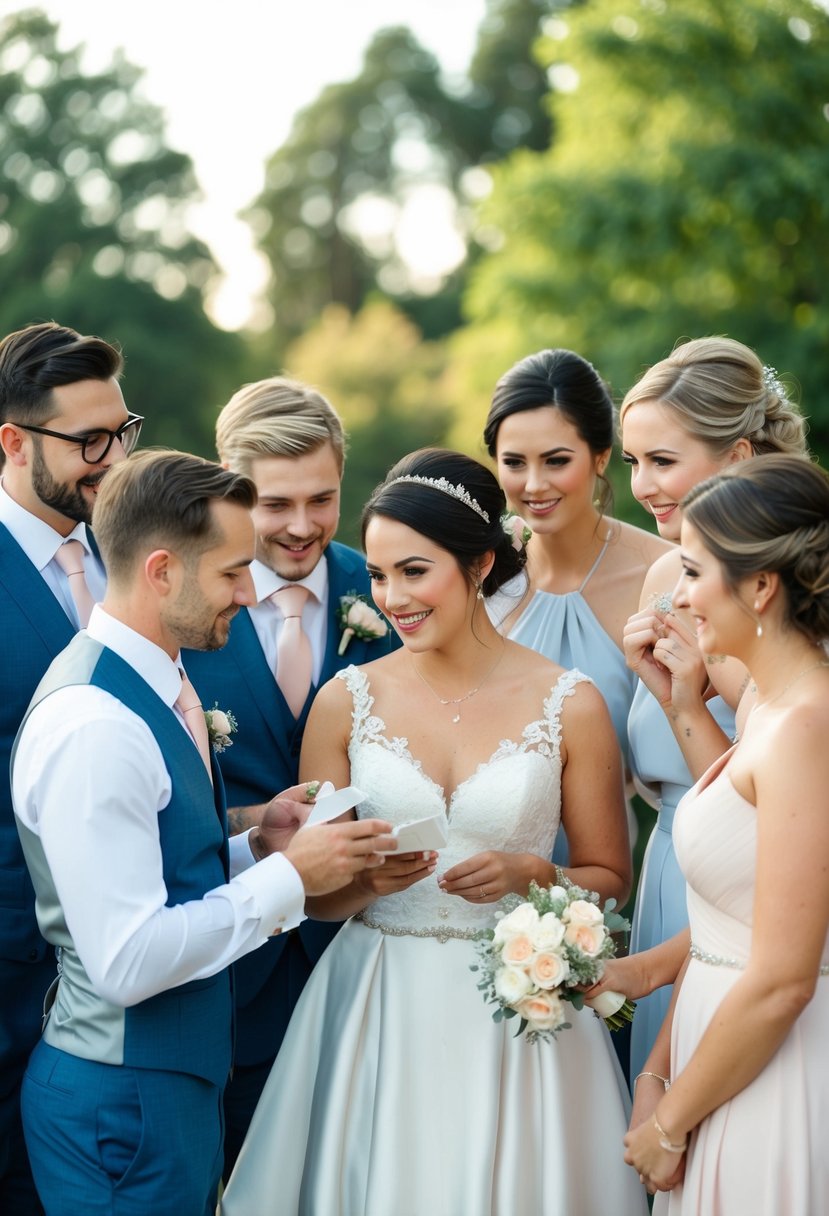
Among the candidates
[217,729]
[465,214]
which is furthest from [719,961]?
[465,214]

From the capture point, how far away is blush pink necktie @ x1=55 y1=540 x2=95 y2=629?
14.9 ft

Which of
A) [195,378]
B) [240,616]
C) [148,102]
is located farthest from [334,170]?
[240,616]

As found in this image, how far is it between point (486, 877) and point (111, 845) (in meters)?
1.25

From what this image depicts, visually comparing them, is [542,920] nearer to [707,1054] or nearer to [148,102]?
[707,1054]

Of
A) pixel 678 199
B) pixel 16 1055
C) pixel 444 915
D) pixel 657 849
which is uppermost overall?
pixel 678 199

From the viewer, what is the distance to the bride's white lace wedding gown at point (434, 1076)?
3992 mm

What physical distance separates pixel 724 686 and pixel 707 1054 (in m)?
1.34

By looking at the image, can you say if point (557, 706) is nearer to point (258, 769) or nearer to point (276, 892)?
point (258, 769)

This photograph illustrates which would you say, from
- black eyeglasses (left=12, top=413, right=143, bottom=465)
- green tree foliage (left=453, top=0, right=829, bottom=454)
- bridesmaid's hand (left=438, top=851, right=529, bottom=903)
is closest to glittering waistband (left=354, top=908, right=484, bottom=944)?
bridesmaid's hand (left=438, top=851, right=529, bottom=903)

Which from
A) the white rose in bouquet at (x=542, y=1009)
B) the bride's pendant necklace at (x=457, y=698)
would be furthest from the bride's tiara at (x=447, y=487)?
the white rose in bouquet at (x=542, y=1009)

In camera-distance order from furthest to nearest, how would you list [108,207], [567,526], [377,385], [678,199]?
[377,385] < [108,207] < [678,199] < [567,526]

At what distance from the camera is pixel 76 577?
4.57 metres

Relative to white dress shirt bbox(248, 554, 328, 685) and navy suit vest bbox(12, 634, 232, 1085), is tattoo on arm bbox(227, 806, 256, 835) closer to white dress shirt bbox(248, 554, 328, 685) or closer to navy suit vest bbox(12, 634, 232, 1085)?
white dress shirt bbox(248, 554, 328, 685)

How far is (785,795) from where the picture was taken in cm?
313
